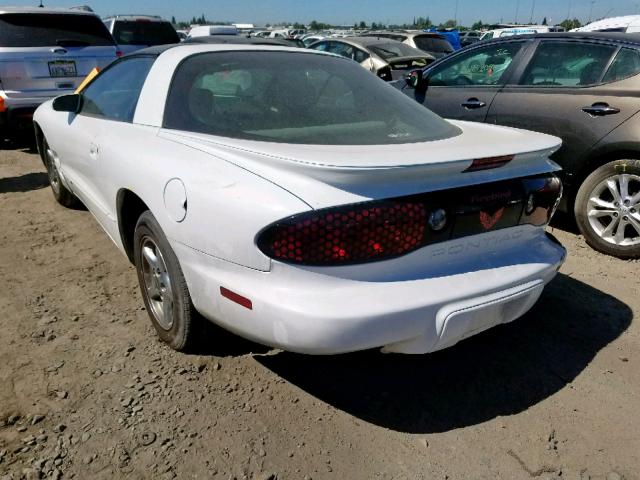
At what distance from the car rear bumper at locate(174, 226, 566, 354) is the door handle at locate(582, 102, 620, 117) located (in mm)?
2325

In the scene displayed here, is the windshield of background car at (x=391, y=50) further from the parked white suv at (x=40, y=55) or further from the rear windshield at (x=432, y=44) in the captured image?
the parked white suv at (x=40, y=55)

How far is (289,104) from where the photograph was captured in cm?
265

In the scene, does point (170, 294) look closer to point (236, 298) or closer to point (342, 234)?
point (236, 298)

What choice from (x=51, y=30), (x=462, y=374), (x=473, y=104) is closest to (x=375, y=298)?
(x=462, y=374)

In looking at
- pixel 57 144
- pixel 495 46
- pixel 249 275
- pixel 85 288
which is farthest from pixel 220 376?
pixel 495 46

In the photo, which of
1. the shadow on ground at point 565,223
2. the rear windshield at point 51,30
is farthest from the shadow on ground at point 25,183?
the shadow on ground at point 565,223

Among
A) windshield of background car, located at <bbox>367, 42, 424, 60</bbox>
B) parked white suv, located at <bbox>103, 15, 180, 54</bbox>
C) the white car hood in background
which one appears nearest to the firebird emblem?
the white car hood in background

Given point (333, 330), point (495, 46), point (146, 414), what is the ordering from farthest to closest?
1. point (495, 46)
2. point (146, 414)
3. point (333, 330)

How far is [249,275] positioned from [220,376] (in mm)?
773

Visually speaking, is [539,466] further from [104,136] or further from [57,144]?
[57,144]

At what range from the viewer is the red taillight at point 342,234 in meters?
1.90

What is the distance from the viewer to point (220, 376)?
101 inches

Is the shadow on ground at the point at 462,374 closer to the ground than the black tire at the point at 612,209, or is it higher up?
closer to the ground

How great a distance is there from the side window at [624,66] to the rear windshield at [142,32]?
32.5ft
